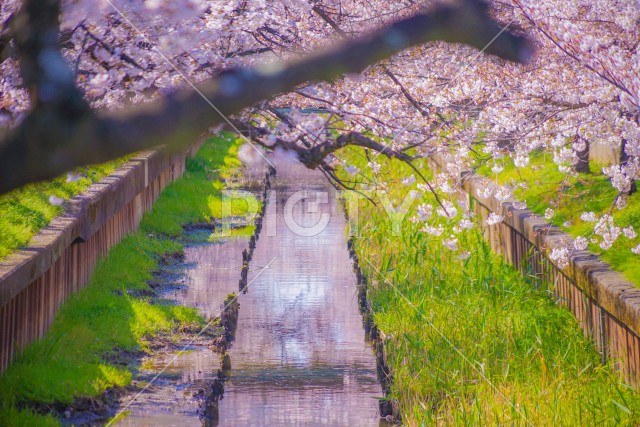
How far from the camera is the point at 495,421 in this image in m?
6.08

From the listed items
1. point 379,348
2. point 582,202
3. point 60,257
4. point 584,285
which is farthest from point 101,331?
point 582,202

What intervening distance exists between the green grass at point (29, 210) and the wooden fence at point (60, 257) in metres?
0.11

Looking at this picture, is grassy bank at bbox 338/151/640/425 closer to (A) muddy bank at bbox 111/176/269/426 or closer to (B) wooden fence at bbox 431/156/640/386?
(B) wooden fence at bbox 431/156/640/386

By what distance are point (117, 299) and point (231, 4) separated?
15.5ft

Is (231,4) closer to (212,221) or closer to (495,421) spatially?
(495,421)

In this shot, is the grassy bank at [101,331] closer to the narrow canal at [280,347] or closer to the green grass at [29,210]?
the narrow canal at [280,347]

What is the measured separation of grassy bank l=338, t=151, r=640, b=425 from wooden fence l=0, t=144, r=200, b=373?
10.3 feet

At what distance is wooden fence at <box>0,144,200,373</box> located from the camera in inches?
261

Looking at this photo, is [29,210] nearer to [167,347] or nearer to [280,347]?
[167,347]

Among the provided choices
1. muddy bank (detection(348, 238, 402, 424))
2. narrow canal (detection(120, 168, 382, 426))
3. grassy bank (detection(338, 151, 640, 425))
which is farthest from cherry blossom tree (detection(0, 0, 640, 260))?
narrow canal (detection(120, 168, 382, 426))

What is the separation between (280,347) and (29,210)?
313cm

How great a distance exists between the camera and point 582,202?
962cm

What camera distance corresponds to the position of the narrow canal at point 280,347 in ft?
24.6

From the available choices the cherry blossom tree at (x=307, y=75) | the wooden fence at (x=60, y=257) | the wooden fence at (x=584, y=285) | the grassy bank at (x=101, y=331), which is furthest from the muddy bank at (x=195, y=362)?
the wooden fence at (x=584, y=285)
